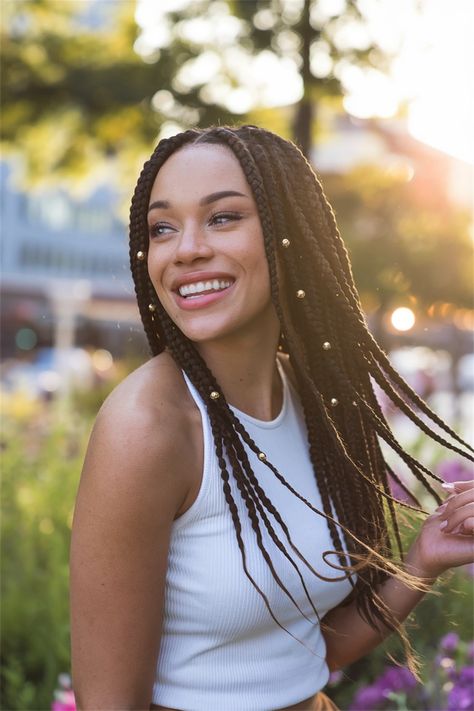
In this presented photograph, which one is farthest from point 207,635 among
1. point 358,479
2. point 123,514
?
point 358,479

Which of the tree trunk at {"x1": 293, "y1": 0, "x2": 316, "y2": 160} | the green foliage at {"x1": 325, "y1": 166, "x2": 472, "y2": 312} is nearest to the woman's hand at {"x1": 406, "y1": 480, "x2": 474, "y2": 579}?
the tree trunk at {"x1": 293, "y1": 0, "x2": 316, "y2": 160}

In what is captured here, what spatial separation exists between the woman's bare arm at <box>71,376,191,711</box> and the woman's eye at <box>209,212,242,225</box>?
38 cm

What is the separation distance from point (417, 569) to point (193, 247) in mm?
769

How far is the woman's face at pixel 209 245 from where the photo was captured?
174 centimetres

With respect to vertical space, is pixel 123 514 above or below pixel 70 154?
below

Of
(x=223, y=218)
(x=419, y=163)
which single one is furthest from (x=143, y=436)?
(x=419, y=163)

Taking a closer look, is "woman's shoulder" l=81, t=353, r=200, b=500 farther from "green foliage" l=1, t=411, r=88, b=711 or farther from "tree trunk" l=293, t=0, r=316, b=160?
"tree trunk" l=293, t=0, r=316, b=160

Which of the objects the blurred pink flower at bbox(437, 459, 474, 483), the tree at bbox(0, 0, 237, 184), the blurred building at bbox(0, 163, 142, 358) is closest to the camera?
the blurred pink flower at bbox(437, 459, 474, 483)

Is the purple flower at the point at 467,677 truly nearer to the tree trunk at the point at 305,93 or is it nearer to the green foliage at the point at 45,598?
the green foliage at the point at 45,598

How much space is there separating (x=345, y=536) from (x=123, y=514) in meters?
0.57

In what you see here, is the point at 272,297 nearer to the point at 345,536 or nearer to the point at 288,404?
the point at 288,404

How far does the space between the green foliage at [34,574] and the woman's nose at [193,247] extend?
2.03 metres

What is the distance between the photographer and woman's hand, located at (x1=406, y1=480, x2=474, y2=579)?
174 centimetres

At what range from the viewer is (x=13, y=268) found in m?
66.4
